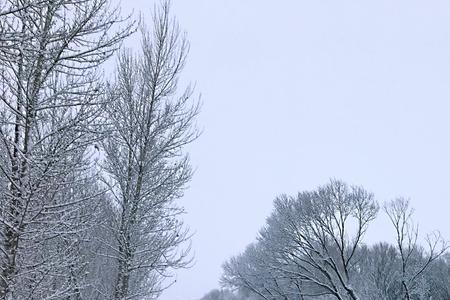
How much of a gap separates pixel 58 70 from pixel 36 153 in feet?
3.77

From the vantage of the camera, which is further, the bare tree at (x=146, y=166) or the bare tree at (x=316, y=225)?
the bare tree at (x=316, y=225)

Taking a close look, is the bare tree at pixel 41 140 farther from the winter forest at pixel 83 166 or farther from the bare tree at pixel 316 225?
the bare tree at pixel 316 225

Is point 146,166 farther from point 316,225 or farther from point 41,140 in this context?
point 316,225

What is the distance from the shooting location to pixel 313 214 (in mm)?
24797

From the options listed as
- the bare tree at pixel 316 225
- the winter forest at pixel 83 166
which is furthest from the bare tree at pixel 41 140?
the bare tree at pixel 316 225

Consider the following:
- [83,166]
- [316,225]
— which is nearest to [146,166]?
[83,166]

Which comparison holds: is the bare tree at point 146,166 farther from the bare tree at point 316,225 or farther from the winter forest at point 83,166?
the bare tree at point 316,225

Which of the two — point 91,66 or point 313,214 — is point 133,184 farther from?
point 313,214

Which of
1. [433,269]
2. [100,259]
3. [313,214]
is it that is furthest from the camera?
[433,269]

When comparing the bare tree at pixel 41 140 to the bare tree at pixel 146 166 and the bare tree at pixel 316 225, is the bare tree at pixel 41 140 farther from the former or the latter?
the bare tree at pixel 316 225

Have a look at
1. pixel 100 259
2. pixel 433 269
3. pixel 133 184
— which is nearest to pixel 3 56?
pixel 133 184

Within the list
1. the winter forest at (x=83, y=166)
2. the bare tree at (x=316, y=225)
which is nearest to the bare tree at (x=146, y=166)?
the winter forest at (x=83, y=166)

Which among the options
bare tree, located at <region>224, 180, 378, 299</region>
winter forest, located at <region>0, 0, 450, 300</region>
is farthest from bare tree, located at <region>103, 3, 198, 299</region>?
bare tree, located at <region>224, 180, 378, 299</region>

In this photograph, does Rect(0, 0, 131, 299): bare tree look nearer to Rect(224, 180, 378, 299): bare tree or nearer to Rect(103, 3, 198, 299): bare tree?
Rect(103, 3, 198, 299): bare tree
